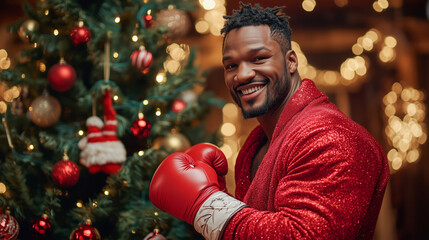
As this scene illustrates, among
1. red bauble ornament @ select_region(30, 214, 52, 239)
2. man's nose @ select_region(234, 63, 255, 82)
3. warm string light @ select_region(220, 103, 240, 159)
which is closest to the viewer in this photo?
man's nose @ select_region(234, 63, 255, 82)

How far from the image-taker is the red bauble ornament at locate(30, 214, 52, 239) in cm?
142

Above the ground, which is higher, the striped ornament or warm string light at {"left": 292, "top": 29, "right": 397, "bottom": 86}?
the striped ornament

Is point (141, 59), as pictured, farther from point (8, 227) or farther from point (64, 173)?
point (8, 227)

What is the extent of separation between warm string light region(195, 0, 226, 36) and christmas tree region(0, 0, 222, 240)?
147 centimetres

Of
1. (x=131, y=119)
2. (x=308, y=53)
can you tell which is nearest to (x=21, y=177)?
(x=131, y=119)

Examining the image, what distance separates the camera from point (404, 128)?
10.8 ft

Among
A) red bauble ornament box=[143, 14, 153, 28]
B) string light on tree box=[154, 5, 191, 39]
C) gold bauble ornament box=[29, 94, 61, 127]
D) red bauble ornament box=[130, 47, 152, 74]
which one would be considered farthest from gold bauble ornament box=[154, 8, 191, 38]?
gold bauble ornament box=[29, 94, 61, 127]

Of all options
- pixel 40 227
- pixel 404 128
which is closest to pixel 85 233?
pixel 40 227

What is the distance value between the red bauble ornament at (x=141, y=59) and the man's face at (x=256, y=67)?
1.56 ft

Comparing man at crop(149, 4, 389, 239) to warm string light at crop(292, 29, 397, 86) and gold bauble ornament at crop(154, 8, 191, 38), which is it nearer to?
gold bauble ornament at crop(154, 8, 191, 38)

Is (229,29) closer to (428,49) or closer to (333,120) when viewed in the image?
(333,120)

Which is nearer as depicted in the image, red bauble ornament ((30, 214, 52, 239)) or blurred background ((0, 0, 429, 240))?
red bauble ornament ((30, 214, 52, 239))

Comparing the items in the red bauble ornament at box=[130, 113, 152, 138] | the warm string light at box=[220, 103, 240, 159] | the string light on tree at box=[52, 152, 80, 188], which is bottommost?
the warm string light at box=[220, 103, 240, 159]

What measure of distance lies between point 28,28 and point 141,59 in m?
0.46
